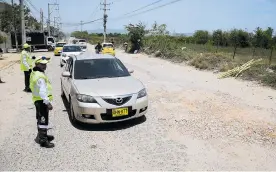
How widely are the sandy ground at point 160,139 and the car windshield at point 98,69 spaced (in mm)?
1178

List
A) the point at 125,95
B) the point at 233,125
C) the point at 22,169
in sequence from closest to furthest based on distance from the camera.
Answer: the point at 22,169, the point at 125,95, the point at 233,125

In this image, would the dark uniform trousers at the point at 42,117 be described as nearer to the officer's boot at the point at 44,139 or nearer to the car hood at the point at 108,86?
the officer's boot at the point at 44,139

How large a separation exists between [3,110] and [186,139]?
520 cm

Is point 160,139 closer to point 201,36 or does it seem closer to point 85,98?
point 85,98

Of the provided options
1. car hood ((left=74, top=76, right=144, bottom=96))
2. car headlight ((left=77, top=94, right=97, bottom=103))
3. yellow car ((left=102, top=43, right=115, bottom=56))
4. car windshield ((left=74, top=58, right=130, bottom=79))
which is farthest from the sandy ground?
yellow car ((left=102, top=43, right=115, bottom=56))

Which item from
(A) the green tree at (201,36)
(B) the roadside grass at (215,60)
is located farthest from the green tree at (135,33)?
(A) the green tree at (201,36)

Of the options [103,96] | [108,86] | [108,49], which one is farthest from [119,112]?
[108,49]

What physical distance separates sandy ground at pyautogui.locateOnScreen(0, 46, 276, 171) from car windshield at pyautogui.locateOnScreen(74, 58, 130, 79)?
46.4 inches

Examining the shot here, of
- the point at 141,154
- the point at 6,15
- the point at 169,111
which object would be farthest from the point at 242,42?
the point at 141,154

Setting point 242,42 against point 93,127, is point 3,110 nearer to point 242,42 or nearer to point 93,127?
point 93,127

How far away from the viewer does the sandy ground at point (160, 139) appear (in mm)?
4695

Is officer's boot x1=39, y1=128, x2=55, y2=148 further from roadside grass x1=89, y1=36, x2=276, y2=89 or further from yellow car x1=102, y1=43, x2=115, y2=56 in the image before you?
yellow car x1=102, y1=43, x2=115, y2=56

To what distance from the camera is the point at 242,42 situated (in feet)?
146

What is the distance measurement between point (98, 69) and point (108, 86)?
1.16m
